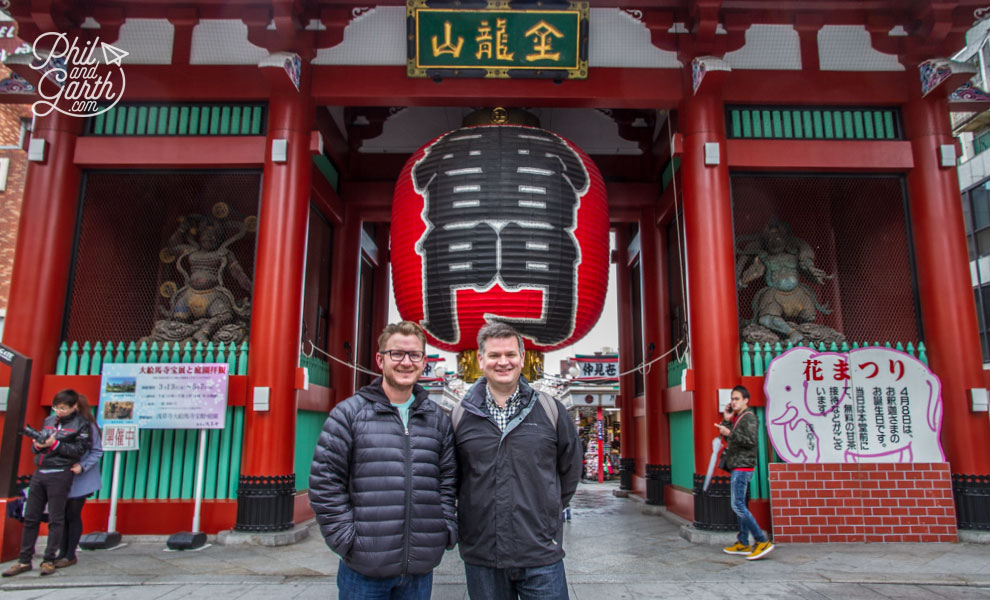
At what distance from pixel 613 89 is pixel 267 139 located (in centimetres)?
437

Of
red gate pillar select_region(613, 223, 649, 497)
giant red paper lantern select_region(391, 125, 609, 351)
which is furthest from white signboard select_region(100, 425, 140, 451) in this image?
red gate pillar select_region(613, 223, 649, 497)

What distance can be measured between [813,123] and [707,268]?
258 cm

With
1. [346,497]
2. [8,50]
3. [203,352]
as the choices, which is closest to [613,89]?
[203,352]

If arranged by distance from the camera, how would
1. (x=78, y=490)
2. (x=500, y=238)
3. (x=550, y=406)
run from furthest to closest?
(x=500, y=238) → (x=78, y=490) → (x=550, y=406)

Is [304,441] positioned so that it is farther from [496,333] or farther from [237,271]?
[496,333]

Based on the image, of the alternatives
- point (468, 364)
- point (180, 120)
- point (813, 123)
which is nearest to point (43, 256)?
point (180, 120)

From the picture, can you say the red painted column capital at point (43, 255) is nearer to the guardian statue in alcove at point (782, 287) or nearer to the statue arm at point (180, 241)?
the statue arm at point (180, 241)

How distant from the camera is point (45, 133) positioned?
24.5 ft

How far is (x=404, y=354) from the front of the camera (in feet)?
8.58

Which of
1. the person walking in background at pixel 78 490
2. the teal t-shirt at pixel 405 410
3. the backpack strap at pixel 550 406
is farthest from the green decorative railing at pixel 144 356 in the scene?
the backpack strap at pixel 550 406

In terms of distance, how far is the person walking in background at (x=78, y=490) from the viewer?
206 inches

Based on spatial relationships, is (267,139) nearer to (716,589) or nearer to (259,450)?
(259,450)

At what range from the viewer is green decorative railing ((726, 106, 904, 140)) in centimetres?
777

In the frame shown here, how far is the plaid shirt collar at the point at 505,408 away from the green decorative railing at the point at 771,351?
202 inches
